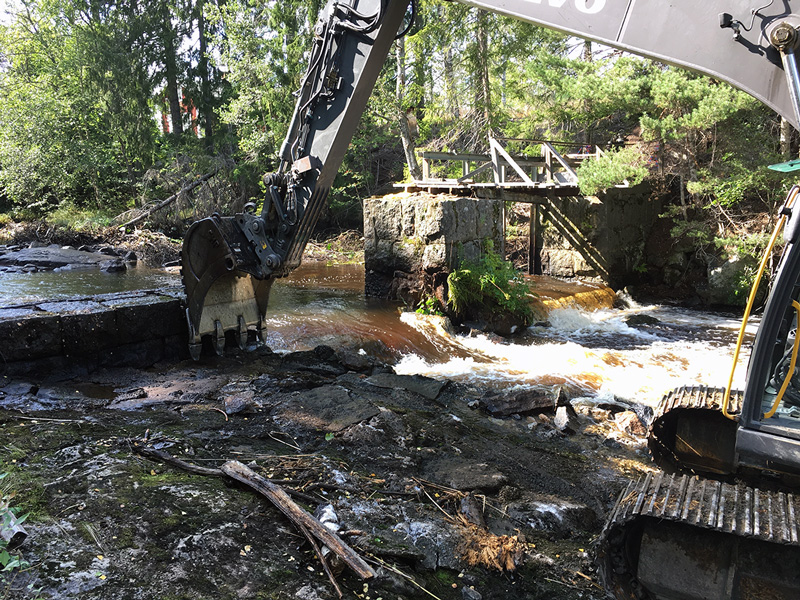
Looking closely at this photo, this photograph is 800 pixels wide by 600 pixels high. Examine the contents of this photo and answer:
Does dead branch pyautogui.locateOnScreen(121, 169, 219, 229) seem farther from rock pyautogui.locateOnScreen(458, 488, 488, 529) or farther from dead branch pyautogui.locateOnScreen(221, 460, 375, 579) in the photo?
rock pyautogui.locateOnScreen(458, 488, 488, 529)

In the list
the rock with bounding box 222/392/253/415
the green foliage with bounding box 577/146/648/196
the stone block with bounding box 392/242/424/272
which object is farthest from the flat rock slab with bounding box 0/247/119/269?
the green foliage with bounding box 577/146/648/196

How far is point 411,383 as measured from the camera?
6.62m

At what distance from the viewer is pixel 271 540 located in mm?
2852

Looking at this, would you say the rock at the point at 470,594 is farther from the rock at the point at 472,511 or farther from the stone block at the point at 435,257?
the stone block at the point at 435,257

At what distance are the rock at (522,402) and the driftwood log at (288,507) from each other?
3348mm

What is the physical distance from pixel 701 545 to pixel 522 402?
11.9ft

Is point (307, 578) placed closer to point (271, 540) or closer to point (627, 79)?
point (271, 540)

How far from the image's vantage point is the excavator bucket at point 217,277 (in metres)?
6.47

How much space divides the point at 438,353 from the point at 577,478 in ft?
13.4

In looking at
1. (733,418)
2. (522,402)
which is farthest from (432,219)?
(733,418)

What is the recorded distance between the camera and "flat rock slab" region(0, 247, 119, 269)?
48.1 ft

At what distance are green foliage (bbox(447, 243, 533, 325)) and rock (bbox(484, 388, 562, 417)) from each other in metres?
3.69

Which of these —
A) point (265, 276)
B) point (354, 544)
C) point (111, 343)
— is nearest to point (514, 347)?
point (265, 276)

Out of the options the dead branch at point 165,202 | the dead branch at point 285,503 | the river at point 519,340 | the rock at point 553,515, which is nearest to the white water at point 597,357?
the river at point 519,340
